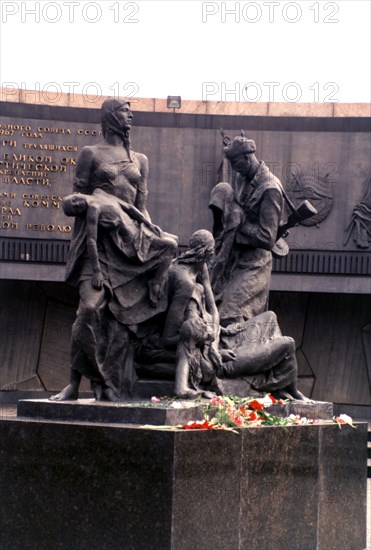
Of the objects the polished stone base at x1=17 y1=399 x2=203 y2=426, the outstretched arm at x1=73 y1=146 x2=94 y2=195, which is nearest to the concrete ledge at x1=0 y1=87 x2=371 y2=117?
the outstretched arm at x1=73 y1=146 x2=94 y2=195

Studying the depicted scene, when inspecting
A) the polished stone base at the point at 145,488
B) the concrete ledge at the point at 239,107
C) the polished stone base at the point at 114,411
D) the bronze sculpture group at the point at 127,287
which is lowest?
the polished stone base at the point at 145,488

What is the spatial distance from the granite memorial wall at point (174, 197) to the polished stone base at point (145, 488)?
11.8m

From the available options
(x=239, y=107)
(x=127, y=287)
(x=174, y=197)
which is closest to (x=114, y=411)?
(x=127, y=287)

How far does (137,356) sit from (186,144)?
475 inches

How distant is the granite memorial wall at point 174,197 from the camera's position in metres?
21.0

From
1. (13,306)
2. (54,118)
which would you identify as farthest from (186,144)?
(13,306)

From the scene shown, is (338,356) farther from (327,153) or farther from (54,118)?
(54,118)

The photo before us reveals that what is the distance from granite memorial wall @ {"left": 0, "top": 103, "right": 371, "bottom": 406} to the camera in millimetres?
20953

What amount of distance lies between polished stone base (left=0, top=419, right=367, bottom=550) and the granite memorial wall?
1176 centimetres

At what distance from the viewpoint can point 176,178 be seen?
21438 millimetres

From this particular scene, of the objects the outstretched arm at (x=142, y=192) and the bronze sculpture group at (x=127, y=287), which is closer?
the bronze sculpture group at (x=127, y=287)

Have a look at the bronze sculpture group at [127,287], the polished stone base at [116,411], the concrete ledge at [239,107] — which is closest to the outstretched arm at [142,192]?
the bronze sculpture group at [127,287]

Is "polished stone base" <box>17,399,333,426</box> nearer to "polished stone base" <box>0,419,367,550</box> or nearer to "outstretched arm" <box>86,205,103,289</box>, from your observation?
"polished stone base" <box>0,419,367,550</box>

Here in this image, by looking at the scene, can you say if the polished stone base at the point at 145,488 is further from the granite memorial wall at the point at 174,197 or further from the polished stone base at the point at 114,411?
the granite memorial wall at the point at 174,197
